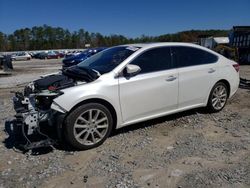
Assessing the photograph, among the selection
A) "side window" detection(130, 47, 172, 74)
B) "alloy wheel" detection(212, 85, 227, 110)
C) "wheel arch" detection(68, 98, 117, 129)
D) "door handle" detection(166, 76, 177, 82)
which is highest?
"side window" detection(130, 47, 172, 74)

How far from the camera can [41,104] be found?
15.1 feet

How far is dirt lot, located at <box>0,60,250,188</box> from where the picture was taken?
366cm

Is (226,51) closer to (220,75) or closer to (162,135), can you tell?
(220,75)

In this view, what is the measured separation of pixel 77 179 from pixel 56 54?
56.1m

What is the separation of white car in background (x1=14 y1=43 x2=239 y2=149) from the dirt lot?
1.08 ft

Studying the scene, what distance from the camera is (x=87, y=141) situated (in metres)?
4.63

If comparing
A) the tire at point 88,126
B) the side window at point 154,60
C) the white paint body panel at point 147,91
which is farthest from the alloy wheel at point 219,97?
the tire at point 88,126

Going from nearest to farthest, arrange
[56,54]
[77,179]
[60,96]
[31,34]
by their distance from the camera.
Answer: [77,179]
[60,96]
[56,54]
[31,34]

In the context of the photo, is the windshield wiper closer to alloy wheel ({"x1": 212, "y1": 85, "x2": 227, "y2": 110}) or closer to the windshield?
the windshield

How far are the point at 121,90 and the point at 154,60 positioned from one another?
3.19 feet

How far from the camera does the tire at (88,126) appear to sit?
441 cm

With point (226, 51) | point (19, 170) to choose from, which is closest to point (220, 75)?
point (19, 170)

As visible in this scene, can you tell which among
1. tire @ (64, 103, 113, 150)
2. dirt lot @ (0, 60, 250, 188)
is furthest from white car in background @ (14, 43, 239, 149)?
dirt lot @ (0, 60, 250, 188)

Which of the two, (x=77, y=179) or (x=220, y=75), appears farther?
(x=220, y=75)
